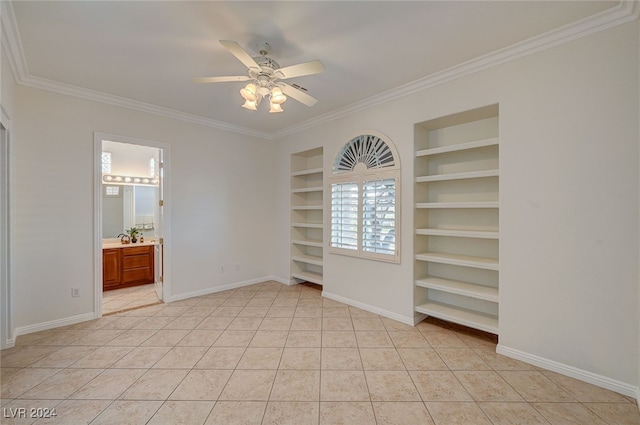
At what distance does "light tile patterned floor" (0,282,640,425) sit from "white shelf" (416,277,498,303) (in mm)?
511

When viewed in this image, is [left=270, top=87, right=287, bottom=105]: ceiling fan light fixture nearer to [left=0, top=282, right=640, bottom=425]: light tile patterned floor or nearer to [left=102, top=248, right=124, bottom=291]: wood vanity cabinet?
[left=0, top=282, right=640, bottom=425]: light tile patterned floor

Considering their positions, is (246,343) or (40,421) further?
(246,343)

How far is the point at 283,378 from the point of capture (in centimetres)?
220

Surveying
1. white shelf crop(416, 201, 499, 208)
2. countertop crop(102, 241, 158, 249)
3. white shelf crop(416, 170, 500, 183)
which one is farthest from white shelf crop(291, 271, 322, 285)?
countertop crop(102, 241, 158, 249)

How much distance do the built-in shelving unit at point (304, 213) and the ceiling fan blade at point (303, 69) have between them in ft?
8.12

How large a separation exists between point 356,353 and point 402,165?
2.18 metres

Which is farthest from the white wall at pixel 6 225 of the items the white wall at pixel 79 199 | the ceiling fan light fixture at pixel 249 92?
the ceiling fan light fixture at pixel 249 92

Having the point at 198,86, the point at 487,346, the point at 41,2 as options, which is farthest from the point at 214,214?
the point at 487,346

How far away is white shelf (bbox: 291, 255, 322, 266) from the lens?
444 centimetres

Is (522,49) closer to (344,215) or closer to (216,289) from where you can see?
(344,215)

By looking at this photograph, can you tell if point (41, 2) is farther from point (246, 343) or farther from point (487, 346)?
point (487, 346)

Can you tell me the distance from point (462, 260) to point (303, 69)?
2.47 metres

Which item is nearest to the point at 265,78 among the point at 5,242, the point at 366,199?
the point at 366,199

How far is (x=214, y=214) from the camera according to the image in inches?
176
